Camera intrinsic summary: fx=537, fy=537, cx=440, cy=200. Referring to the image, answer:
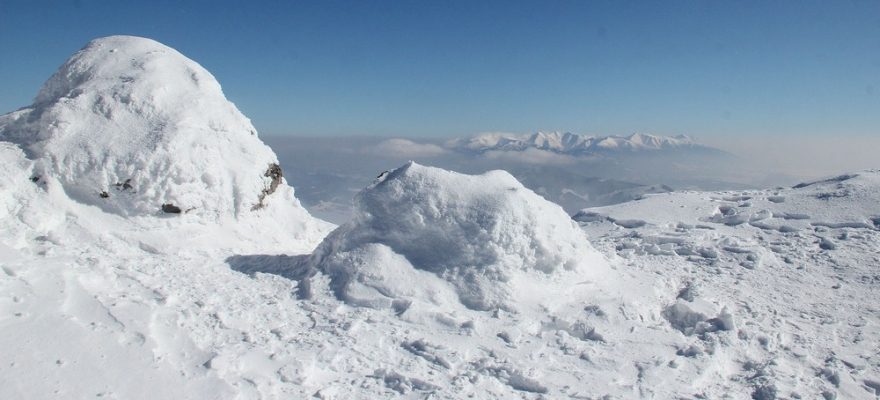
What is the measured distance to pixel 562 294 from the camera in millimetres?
7707

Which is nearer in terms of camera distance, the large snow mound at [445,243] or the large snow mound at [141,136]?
the large snow mound at [445,243]

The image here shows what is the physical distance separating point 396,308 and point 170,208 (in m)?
4.69

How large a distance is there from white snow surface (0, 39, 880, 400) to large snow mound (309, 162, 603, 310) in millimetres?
31

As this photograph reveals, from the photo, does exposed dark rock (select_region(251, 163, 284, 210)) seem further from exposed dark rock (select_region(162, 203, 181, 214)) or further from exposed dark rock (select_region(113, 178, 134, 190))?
exposed dark rock (select_region(113, 178, 134, 190))

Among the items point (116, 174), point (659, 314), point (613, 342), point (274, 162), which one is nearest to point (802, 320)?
point (659, 314)

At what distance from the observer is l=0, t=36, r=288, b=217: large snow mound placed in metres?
8.91

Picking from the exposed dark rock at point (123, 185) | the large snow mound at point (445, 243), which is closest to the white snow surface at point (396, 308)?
the large snow mound at point (445, 243)

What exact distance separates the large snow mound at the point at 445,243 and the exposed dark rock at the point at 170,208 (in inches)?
109

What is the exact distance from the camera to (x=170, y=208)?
360 inches

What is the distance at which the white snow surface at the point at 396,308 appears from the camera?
5.43 m

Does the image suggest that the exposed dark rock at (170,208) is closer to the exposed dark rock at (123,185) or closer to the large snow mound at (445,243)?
the exposed dark rock at (123,185)

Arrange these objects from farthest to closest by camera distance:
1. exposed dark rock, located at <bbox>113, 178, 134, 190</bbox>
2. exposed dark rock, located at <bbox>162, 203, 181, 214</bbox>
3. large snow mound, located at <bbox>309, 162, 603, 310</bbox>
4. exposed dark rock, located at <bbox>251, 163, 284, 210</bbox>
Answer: exposed dark rock, located at <bbox>251, 163, 284, 210</bbox>, exposed dark rock, located at <bbox>162, 203, 181, 214</bbox>, exposed dark rock, located at <bbox>113, 178, 134, 190</bbox>, large snow mound, located at <bbox>309, 162, 603, 310</bbox>

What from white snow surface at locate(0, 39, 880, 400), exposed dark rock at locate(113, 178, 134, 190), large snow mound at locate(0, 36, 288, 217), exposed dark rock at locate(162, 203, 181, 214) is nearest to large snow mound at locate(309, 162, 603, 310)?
white snow surface at locate(0, 39, 880, 400)

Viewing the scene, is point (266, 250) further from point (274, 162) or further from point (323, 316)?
point (323, 316)
